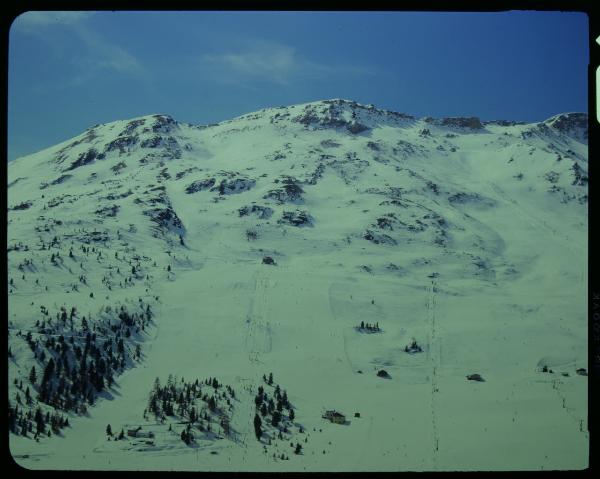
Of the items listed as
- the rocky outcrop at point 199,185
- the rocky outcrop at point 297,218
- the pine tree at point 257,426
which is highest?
the rocky outcrop at point 199,185

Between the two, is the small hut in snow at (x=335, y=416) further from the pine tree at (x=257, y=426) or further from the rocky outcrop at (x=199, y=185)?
the rocky outcrop at (x=199, y=185)

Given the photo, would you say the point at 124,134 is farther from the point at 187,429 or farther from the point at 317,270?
the point at 187,429

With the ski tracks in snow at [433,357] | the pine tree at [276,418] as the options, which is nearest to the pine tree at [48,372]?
the pine tree at [276,418]

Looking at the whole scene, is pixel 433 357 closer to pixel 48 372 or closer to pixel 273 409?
pixel 273 409

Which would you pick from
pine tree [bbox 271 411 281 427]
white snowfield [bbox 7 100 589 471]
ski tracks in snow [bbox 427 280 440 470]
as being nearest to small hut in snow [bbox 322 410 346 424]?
white snowfield [bbox 7 100 589 471]

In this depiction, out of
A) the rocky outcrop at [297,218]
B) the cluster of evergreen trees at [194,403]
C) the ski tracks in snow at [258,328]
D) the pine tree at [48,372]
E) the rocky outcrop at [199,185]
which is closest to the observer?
the cluster of evergreen trees at [194,403]

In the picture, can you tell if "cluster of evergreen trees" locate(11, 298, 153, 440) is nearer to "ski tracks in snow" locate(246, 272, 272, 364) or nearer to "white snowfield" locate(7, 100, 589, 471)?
"white snowfield" locate(7, 100, 589, 471)
